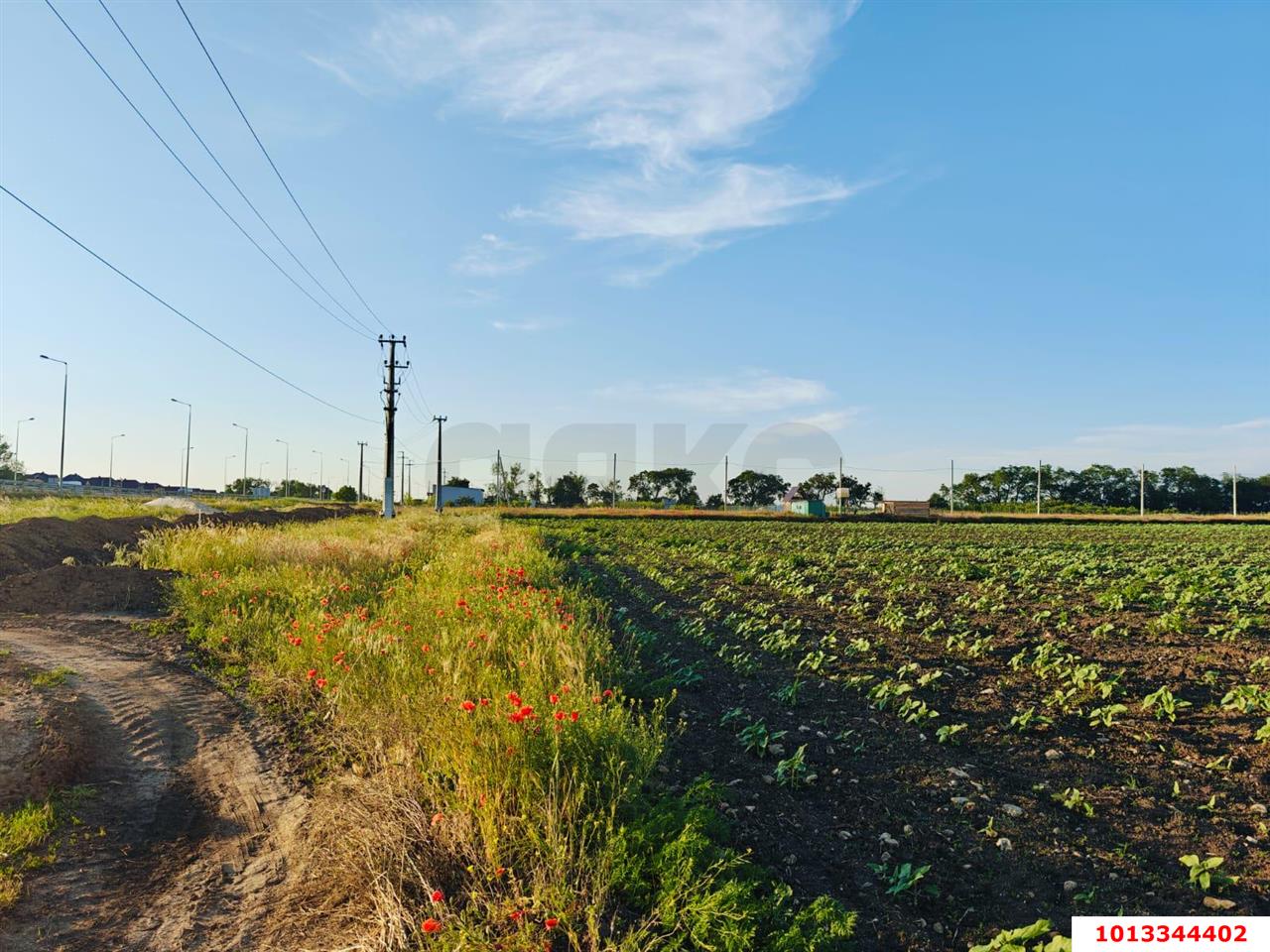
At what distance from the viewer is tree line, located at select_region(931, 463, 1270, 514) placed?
9581cm

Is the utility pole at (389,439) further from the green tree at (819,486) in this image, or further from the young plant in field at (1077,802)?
the green tree at (819,486)

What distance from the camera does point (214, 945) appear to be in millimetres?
3775

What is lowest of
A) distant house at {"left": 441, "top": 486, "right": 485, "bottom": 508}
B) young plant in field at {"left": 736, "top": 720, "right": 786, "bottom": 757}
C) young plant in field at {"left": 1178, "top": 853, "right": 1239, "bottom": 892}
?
young plant in field at {"left": 1178, "top": 853, "right": 1239, "bottom": 892}

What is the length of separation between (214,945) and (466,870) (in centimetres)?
136

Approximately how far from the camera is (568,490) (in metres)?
109

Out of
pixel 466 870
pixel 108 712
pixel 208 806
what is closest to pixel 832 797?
pixel 466 870

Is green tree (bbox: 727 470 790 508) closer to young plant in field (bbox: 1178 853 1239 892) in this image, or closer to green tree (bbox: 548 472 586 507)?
green tree (bbox: 548 472 586 507)

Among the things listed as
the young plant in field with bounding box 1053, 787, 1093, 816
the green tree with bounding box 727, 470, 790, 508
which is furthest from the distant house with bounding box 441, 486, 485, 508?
the young plant in field with bounding box 1053, 787, 1093, 816

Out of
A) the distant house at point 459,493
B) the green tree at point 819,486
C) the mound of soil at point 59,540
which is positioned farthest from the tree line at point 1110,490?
the mound of soil at point 59,540

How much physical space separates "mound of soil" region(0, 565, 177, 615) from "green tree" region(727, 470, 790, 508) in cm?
11041

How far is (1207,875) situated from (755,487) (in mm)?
120172

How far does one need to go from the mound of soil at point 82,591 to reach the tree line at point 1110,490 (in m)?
89.2

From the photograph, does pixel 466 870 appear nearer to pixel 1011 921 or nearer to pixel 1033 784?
pixel 1011 921

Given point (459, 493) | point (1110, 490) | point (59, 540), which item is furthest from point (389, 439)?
point (1110, 490)
